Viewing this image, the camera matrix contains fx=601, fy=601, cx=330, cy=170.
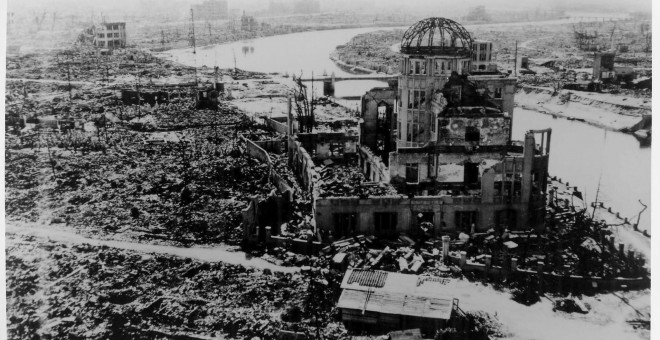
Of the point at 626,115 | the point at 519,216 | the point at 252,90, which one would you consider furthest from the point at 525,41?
the point at 519,216

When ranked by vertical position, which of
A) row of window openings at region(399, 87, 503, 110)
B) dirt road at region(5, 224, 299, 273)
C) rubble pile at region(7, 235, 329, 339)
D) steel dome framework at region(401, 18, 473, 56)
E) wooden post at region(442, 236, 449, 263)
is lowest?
rubble pile at region(7, 235, 329, 339)

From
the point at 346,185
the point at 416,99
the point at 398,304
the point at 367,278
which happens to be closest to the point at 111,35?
the point at 416,99

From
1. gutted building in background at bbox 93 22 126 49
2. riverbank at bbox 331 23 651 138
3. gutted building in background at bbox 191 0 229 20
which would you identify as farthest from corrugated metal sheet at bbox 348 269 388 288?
gutted building in background at bbox 93 22 126 49

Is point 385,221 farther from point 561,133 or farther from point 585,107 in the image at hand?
point 585,107

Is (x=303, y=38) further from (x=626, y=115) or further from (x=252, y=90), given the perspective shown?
(x=626, y=115)

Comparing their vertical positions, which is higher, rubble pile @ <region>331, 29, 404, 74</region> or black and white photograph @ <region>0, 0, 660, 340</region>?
rubble pile @ <region>331, 29, 404, 74</region>

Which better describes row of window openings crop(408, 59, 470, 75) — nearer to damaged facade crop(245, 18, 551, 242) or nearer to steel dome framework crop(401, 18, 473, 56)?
damaged facade crop(245, 18, 551, 242)

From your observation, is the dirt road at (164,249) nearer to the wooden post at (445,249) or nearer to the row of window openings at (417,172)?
the wooden post at (445,249)
